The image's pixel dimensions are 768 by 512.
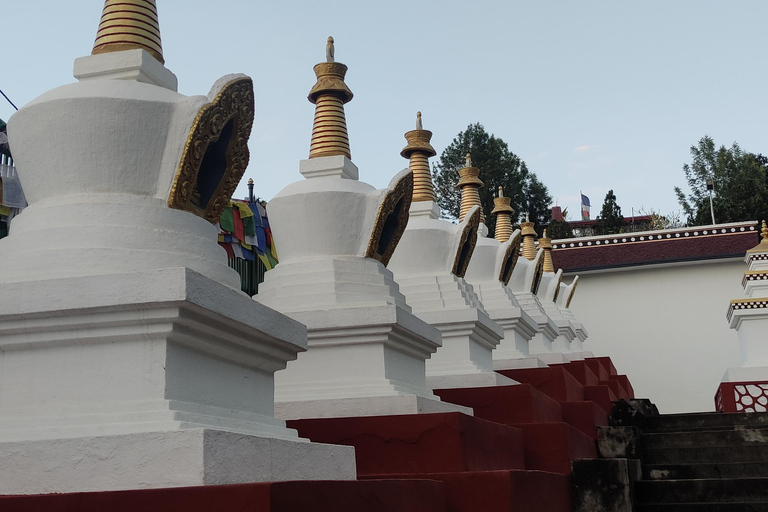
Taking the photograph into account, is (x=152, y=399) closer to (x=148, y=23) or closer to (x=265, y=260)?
(x=148, y=23)

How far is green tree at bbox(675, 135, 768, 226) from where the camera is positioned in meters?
34.8

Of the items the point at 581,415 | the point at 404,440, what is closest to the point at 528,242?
the point at 581,415

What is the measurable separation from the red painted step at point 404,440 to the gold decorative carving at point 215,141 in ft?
4.70

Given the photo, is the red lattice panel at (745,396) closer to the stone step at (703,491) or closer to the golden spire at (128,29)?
the stone step at (703,491)

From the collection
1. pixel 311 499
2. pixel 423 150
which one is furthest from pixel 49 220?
pixel 423 150

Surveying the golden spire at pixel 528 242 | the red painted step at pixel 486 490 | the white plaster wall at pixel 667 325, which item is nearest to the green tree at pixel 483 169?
the white plaster wall at pixel 667 325

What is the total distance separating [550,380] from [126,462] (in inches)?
246

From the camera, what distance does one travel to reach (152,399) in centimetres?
344

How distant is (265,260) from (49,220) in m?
8.08

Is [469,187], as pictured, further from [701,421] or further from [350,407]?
[350,407]

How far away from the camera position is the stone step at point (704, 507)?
6.53m

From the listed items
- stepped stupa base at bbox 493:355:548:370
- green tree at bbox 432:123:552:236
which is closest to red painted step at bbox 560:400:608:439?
stepped stupa base at bbox 493:355:548:370

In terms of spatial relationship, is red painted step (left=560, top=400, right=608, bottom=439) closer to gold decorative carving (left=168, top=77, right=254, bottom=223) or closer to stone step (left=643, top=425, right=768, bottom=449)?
stone step (left=643, top=425, right=768, bottom=449)

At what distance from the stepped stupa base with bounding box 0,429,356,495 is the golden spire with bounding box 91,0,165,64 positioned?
2072 millimetres
